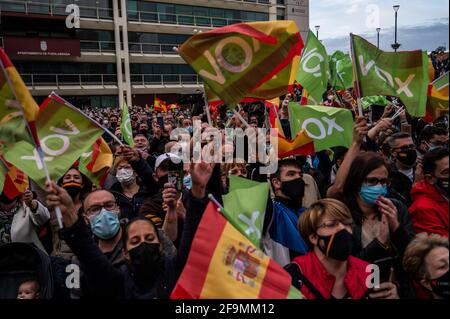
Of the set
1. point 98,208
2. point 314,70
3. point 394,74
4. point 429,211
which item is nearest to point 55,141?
point 98,208


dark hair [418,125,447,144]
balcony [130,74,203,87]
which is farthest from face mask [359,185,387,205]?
balcony [130,74,203,87]

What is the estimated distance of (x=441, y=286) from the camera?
2098 mm

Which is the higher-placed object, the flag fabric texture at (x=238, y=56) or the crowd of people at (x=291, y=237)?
the flag fabric texture at (x=238, y=56)

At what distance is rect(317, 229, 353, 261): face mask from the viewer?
240 centimetres

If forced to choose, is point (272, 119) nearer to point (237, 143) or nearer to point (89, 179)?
point (237, 143)

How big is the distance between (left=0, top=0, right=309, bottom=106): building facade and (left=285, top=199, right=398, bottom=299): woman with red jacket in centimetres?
3024

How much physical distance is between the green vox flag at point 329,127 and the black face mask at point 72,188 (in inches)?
89.6

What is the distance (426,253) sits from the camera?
221 cm

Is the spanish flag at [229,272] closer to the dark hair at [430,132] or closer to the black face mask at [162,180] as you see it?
the black face mask at [162,180]

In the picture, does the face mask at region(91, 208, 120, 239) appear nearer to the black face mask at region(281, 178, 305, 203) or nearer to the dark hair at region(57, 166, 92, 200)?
the dark hair at region(57, 166, 92, 200)

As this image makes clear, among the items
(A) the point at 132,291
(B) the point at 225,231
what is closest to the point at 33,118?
(A) the point at 132,291

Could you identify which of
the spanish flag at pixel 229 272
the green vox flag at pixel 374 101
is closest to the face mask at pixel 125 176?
the spanish flag at pixel 229 272

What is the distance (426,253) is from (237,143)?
2.87m

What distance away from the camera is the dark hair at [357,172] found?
291 cm
